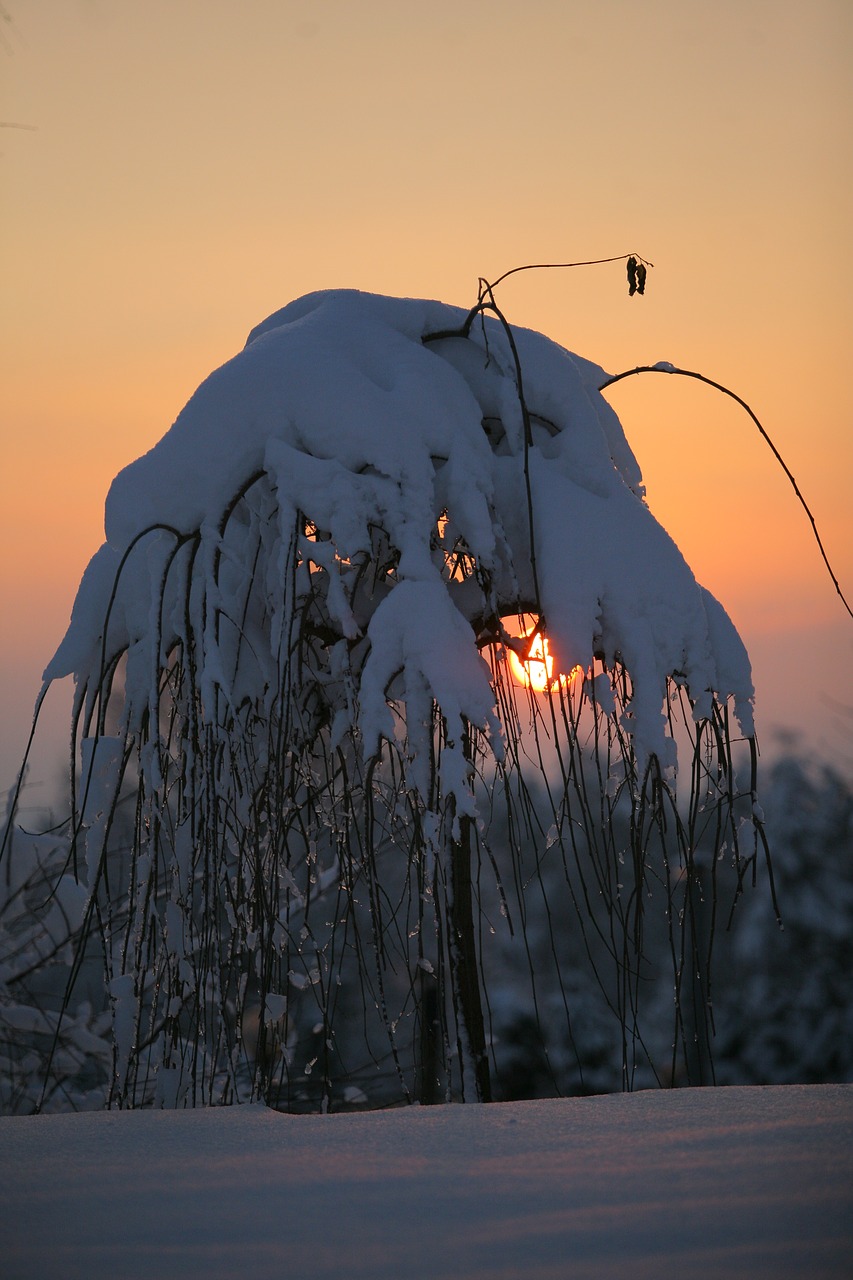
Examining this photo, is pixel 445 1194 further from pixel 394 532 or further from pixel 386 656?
pixel 394 532

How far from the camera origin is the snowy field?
137cm

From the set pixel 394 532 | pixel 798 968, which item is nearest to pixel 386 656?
pixel 394 532

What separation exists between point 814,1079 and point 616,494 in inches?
351

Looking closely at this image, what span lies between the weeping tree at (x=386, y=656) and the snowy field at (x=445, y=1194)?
40cm

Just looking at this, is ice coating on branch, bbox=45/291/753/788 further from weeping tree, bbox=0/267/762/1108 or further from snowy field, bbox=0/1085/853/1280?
snowy field, bbox=0/1085/853/1280

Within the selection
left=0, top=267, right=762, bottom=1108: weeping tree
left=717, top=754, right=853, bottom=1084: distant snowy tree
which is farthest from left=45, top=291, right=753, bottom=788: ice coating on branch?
left=717, top=754, right=853, bottom=1084: distant snowy tree

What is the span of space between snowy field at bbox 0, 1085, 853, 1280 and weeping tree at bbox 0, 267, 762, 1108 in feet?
1.33

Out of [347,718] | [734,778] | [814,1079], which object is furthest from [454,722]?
[814,1079]

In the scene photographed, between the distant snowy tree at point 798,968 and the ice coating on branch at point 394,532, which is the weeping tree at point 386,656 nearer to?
the ice coating on branch at point 394,532

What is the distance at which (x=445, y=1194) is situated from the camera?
5.14 ft

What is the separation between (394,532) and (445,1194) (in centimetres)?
146

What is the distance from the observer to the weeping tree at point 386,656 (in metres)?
2.45

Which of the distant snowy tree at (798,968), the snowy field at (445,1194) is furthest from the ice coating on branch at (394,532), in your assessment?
the distant snowy tree at (798,968)

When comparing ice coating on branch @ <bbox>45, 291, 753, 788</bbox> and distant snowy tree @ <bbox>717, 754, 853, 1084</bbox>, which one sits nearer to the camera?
ice coating on branch @ <bbox>45, 291, 753, 788</bbox>
